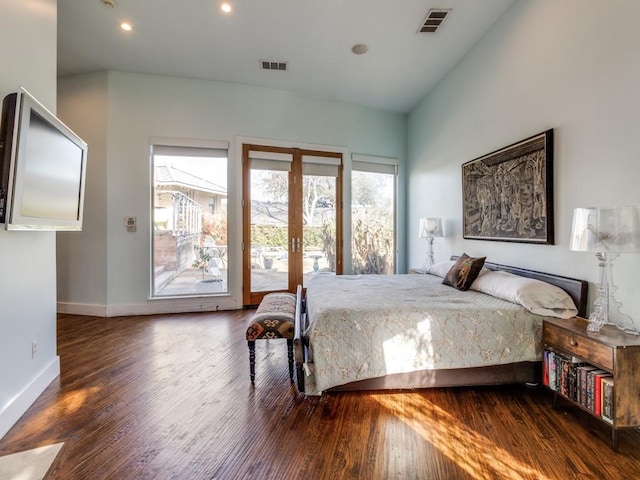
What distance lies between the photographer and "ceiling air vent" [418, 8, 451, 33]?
120 inches

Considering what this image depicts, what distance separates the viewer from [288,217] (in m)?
4.92

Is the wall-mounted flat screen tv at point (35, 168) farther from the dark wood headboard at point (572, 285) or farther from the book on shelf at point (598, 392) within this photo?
the dark wood headboard at point (572, 285)

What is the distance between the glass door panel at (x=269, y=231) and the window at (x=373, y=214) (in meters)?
1.22

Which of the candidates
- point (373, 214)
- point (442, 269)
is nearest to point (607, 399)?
point (442, 269)

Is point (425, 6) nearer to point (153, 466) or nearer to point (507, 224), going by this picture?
point (507, 224)

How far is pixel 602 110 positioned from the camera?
6.95 ft

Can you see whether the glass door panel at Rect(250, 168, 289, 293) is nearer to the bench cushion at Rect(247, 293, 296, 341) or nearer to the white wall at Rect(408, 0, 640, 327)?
the bench cushion at Rect(247, 293, 296, 341)

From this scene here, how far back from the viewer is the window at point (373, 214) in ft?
17.4

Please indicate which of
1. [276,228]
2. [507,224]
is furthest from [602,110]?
[276,228]

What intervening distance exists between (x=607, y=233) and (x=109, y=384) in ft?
11.8

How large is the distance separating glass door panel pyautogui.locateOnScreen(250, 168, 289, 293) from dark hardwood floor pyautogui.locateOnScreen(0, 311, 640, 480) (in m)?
2.20

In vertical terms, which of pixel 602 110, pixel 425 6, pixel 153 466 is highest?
pixel 425 6

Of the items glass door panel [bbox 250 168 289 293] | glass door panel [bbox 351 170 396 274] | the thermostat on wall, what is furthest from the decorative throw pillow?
the thermostat on wall

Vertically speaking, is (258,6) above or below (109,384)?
above
